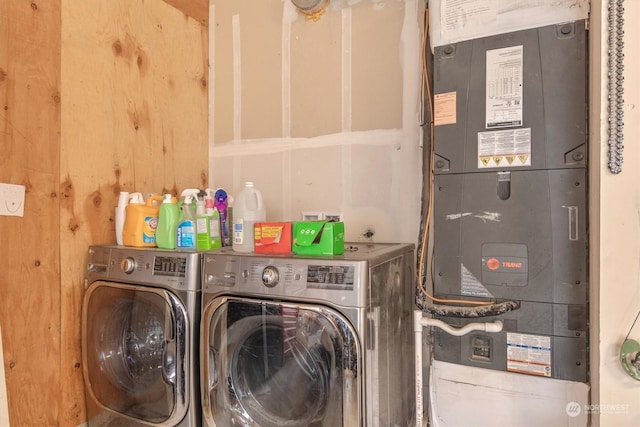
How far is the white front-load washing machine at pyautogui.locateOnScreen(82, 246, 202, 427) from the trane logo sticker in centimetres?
106

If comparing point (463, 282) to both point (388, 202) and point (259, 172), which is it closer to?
point (388, 202)

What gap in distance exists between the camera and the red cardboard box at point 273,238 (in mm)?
1500

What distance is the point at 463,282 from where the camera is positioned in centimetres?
148

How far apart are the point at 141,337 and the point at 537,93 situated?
1748 millimetres

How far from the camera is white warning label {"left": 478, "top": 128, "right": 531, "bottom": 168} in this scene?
4.56 ft

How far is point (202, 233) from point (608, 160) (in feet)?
4.70

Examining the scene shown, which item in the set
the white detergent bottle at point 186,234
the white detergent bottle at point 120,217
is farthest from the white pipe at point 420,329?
the white detergent bottle at point 120,217

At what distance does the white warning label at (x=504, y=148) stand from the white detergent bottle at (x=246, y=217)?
35.9 inches

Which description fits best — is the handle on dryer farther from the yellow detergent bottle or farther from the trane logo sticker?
the trane logo sticker

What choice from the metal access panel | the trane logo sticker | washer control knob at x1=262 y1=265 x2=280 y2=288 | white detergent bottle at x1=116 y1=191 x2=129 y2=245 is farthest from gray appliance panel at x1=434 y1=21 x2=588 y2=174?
white detergent bottle at x1=116 y1=191 x2=129 y2=245

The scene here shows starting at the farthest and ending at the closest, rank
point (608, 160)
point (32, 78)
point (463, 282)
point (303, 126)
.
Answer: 1. point (303, 126)
2. point (32, 78)
3. point (463, 282)
4. point (608, 160)

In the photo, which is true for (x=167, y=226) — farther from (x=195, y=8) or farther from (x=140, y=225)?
(x=195, y=8)

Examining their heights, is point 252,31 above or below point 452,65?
above

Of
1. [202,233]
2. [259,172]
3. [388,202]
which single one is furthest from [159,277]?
[388,202]
